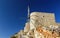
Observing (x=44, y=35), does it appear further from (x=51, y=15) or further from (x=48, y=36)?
(x=51, y=15)

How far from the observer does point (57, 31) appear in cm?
3759

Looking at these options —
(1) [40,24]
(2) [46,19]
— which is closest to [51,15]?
(2) [46,19]

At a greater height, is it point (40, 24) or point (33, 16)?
point (33, 16)

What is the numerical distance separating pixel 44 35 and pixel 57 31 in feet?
9.49

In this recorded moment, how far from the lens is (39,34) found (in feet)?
129

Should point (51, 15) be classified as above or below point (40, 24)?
above

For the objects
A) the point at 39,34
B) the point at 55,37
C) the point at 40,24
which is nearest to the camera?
the point at 55,37

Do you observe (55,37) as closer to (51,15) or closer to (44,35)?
(44,35)

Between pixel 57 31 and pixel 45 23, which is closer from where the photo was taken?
pixel 57 31

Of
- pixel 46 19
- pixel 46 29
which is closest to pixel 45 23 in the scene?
pixel 46 19

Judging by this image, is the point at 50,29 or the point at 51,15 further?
the point at 51,15

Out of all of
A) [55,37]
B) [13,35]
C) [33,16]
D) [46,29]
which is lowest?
[55,37]

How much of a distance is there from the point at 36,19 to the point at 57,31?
388 inches

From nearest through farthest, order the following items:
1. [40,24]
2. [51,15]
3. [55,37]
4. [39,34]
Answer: [55,37] → [39,34] → [40,24] → [51,15]
